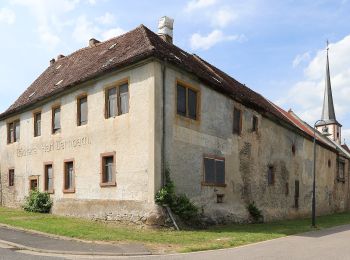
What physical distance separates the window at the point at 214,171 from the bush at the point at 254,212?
3276 millimetres

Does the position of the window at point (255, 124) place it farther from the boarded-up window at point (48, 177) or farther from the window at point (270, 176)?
the boarded-up window at point (48, 177)

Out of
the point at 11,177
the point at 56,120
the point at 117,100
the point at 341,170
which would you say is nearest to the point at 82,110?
the point at 56,120

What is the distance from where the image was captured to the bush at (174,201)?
17.2 metres

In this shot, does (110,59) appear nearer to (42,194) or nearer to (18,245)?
(42,194)

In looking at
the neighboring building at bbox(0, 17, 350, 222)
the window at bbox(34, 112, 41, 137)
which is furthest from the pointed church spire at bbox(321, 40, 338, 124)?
the window at bbox(34, 112, 41, 137)

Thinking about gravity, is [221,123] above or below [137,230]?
above

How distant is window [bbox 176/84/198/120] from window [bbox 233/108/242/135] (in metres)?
3.74

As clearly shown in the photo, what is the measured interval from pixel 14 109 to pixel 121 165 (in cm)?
1105

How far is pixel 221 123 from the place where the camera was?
21.8 meters

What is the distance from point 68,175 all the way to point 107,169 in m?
3.36

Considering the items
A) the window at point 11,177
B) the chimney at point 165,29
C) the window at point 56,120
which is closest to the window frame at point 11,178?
the window at point 11,177

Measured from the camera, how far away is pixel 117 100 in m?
19.5

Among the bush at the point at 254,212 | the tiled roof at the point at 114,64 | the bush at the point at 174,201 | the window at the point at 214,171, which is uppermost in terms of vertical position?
the tiled roof at the point at 114,64

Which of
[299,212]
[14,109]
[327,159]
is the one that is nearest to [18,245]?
[14,109]
